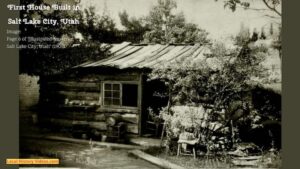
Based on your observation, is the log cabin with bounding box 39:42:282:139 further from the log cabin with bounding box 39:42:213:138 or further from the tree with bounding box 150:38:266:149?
the tree with bounding box 150:38:266:149

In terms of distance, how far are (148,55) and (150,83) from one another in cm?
56

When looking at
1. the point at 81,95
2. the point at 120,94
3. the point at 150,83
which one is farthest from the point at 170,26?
the point at 81,95

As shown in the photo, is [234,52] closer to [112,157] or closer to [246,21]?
[246,21]

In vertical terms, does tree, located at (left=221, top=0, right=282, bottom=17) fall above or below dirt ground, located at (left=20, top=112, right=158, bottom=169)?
above

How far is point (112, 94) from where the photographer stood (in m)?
9.95

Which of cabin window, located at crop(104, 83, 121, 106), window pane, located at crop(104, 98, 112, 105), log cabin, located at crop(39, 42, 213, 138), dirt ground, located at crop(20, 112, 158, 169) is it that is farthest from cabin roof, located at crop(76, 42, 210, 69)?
dirt ground, located at crop(20, 112, 158, 169)

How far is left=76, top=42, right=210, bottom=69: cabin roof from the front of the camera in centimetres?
936

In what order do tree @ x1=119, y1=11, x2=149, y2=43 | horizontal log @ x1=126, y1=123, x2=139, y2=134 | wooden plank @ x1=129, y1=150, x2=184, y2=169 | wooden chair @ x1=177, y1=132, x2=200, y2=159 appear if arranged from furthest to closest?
horizontal log @ x1=126, y1=123, x2=139, y2=134 < tree @ x1=119, y1=11, x2=149, y2=43 < wooden chair @ x1=177, y1=132, x2=200, y2=159 < wooden plank @ x1=129, y1=150, x2=184, y2=169

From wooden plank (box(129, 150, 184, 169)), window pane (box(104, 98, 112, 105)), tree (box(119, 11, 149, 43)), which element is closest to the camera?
wooden plank (box(129, 150, 184, 169))

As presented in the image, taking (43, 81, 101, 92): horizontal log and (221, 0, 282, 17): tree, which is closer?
(221, 0, 282, 17): tree

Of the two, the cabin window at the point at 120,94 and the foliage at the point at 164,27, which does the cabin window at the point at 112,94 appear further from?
the foliage at the point at 164,27

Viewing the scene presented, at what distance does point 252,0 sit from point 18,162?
5506mm

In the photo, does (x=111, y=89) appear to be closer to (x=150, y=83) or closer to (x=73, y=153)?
(x=150, y=83)

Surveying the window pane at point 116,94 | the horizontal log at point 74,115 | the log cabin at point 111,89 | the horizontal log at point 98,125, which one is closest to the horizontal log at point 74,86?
the log cabin at point 111,89
